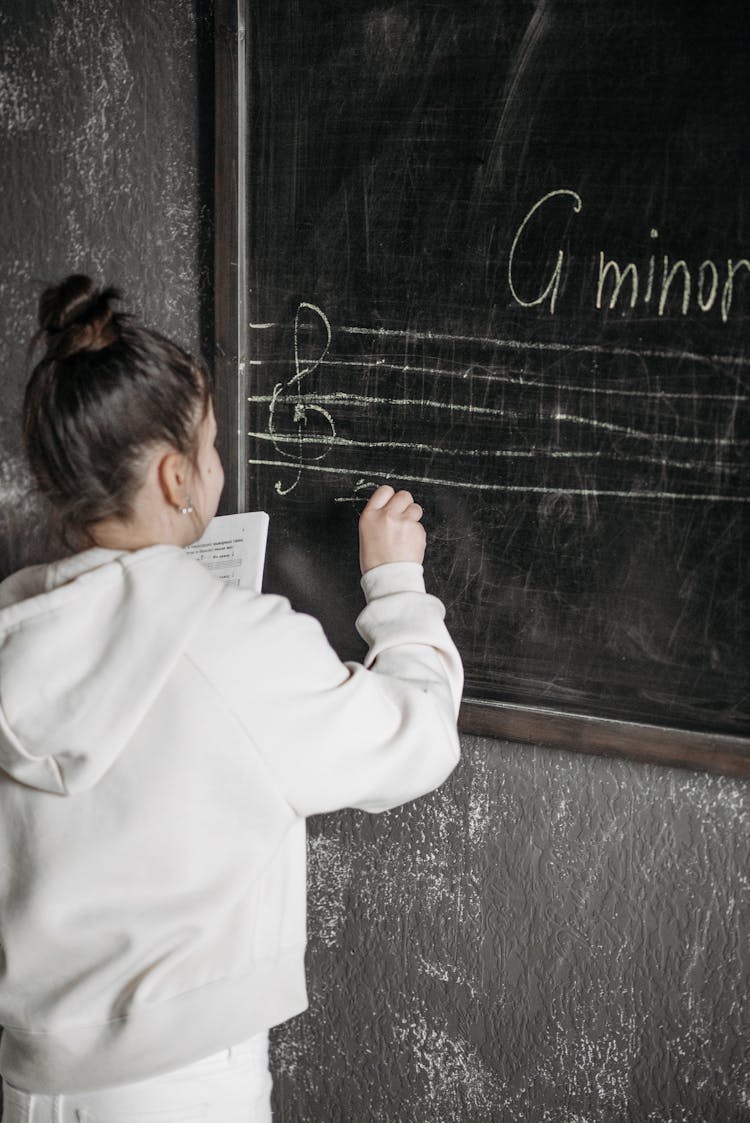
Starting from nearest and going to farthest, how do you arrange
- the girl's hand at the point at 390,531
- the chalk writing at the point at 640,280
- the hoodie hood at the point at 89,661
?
the hoodie hood at the point at 89,661, the chalk writing at the point at 640,280, the girl's hand at the point at 390,531

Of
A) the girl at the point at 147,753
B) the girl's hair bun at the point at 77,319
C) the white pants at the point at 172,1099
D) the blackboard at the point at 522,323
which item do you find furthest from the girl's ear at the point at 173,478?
the white pants at the point at 172,1099

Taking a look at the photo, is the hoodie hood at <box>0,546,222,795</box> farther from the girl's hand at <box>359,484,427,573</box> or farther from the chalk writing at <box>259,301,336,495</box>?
the chalk writing at <box>259,301,336,495</box>

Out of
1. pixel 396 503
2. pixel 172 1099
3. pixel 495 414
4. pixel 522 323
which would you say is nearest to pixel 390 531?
pixel 396 503

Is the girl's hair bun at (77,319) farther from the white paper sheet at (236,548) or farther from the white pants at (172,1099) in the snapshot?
the white pants at (172,1099)

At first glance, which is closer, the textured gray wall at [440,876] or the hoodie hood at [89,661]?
the hoodie hood at [89,661]

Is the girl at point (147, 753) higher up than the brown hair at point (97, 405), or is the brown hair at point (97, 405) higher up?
the brown hair at point (97, 405)

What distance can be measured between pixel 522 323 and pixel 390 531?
12.3 inches

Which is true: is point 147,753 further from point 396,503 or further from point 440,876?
point 440,876

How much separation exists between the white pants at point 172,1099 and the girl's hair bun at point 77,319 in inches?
29.1

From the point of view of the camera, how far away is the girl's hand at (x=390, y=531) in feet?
4.28

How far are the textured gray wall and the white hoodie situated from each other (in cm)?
43

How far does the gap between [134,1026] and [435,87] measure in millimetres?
1157

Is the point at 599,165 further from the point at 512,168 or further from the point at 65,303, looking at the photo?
the point at 65,303

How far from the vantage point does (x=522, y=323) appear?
1299 millimetres
